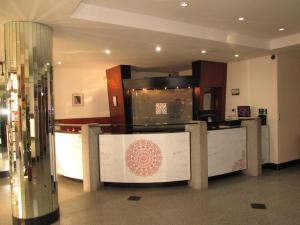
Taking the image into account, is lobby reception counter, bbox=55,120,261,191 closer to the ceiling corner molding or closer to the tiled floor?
the tiled floor

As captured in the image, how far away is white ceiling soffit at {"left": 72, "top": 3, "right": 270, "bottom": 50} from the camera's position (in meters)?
3.45

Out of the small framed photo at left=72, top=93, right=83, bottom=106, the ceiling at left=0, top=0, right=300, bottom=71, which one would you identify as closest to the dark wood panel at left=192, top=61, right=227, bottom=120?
the ceiling at left=0, top=0, right=300, bottom=71

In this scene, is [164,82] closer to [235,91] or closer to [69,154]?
[235,91]

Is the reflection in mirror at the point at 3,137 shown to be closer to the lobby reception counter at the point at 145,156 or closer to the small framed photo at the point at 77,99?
the small framed photo at the point at 77,99

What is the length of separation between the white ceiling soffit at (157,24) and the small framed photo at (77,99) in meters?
4.39

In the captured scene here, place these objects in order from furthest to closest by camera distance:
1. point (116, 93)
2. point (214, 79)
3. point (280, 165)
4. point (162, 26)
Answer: point (116, 93) → point (214, 79) → point (280, 165) → point (162, 26)

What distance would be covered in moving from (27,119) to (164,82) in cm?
413

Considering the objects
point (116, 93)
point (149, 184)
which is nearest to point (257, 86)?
point (149, 184)

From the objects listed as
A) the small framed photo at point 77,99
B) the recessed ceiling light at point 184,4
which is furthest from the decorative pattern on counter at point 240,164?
the small framed photo at point 77,99

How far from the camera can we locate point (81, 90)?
7797mm

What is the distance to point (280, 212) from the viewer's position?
358 cm

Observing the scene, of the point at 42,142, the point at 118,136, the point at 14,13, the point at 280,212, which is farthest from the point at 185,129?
the point at 14,13

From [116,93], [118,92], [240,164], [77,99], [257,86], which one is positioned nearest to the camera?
[240,164]

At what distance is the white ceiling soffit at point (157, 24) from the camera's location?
136 inches
